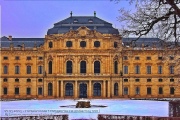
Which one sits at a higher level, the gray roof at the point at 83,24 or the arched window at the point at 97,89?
the gray roof at the point at 83,24

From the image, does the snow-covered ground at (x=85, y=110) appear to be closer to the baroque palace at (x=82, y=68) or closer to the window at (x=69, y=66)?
the baroque palace at (x=82, y=68)

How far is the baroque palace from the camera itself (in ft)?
180

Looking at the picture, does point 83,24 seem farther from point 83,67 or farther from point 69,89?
point 69,89

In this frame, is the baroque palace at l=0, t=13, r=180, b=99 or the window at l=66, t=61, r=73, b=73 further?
the window at l=66, t=61, r=73, b=73

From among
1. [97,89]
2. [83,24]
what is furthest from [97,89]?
[83,24]

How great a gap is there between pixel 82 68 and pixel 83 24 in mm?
6453

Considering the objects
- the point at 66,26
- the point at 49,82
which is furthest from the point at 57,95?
the point at 66,26

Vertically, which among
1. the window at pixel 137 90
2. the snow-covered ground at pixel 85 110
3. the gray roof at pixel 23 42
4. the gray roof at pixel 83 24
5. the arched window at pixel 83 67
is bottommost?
the window at pixel 137 90

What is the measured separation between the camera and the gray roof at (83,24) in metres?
56.5

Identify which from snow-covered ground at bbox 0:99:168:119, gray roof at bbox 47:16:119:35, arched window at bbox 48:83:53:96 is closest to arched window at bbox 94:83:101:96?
arched window at bbox 48:83:53:96

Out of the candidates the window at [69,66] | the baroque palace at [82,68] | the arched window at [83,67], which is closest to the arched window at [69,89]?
the baroque palace at [82,68]

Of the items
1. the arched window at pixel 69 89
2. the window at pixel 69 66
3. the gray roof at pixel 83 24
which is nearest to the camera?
the arched window at pixel 69 89

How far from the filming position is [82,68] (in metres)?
55.5

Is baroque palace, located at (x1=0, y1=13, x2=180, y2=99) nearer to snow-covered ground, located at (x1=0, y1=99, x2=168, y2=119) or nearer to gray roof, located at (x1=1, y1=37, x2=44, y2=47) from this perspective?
gray roof, located at (x1=1, y1=37, x2=44, y2=47)
